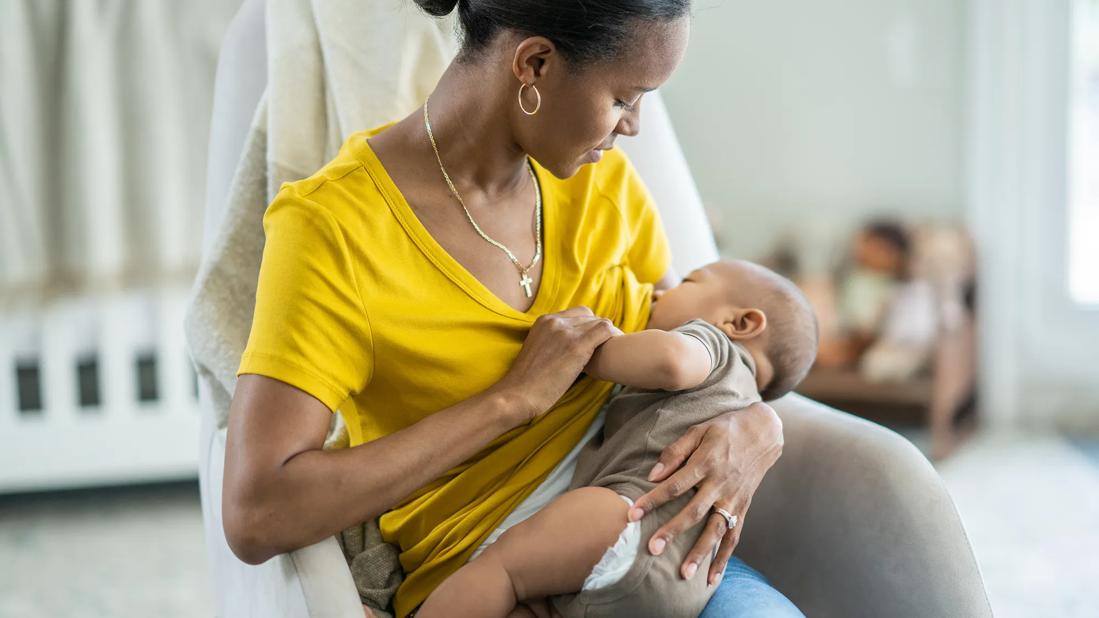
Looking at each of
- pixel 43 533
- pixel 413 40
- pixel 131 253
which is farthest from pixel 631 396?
pixel 43 533

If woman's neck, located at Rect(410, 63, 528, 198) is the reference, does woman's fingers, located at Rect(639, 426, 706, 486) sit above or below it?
below

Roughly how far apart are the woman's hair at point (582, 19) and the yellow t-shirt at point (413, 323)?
22 cm

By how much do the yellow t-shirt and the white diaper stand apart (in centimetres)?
15

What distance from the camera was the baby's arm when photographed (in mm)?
1144

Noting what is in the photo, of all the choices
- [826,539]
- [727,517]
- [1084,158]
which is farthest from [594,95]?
[1084,158]

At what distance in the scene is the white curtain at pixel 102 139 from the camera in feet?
7.80

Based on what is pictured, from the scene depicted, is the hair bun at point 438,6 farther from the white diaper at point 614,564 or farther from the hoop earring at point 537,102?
the white diaper at point 614,564

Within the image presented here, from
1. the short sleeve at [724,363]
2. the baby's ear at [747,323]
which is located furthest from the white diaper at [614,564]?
the baby's ear at [747,323]

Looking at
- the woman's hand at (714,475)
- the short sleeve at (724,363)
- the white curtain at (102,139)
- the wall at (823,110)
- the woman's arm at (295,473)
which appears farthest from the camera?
the wall at (823,110)

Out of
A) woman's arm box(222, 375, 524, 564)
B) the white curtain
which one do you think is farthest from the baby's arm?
the white curtain

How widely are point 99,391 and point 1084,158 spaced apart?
8.40ft

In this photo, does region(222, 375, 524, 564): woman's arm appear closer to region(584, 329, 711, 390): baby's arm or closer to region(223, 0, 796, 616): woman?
region(223, 0, 796, 616): woman

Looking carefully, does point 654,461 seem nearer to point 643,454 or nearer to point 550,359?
point 643,454

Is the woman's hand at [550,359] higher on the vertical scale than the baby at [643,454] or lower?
higher
